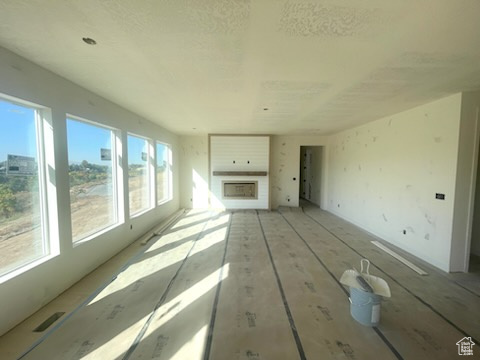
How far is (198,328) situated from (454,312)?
2.57 m

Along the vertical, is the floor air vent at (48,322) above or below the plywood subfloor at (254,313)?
below

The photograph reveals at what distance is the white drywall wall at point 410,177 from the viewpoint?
294cm

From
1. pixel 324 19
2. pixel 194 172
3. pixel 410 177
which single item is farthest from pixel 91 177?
pixel 410 177

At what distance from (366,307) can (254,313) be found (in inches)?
40.9

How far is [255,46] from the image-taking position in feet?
5.63

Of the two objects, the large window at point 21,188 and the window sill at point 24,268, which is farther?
the large window at point 21,188

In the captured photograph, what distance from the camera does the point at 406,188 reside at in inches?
143

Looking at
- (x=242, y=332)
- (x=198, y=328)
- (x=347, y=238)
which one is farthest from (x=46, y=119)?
(x=347, y=238)

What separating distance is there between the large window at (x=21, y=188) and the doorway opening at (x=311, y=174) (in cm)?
715

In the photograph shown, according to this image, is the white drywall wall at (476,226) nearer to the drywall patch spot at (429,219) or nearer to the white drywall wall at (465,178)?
the white drywall wall at (465,178)

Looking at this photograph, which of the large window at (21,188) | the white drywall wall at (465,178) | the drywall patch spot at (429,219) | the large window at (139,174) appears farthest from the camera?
the large window at (139,174)

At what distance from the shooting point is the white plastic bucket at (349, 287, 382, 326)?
74.1 inches

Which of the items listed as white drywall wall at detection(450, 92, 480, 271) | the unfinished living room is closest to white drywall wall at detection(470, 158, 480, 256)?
the unfinished living room

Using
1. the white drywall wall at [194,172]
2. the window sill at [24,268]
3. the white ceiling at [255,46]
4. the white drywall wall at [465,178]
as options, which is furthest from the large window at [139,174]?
the white drywall wall at [465,178]
